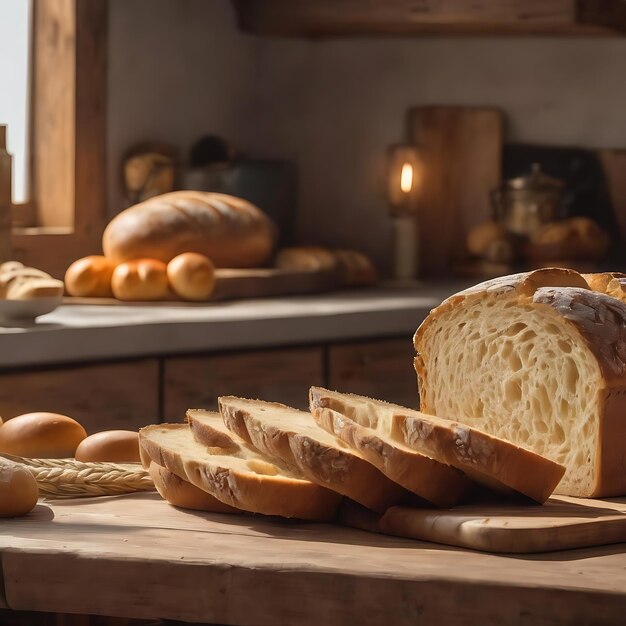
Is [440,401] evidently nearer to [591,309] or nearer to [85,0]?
[591,309]

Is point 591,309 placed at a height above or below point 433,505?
above

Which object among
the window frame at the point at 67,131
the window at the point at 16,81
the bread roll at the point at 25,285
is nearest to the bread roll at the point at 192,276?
the bread roll at the point at 25,285

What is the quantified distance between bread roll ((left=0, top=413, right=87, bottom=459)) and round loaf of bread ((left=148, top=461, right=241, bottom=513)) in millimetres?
231

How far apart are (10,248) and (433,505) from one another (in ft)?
7.00

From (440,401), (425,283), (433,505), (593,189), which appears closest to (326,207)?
(425,283)

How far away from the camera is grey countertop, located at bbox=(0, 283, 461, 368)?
2.59m

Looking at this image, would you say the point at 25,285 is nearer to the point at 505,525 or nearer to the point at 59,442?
the point at 59,442

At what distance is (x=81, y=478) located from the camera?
4.57 feet

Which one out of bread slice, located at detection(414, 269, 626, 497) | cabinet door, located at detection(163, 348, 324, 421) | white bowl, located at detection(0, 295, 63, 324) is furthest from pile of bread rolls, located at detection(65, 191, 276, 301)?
bread slice, located at detection(414, 269, 626, 497)

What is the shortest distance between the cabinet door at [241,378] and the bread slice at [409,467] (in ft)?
5.02

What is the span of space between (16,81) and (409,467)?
260cm

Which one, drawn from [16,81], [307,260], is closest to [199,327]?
[307,260]

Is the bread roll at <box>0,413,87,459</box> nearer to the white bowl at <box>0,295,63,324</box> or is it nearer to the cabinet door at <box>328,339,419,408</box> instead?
the white bowl at <box>0,295,63,324</box>

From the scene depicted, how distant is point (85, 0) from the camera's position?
11.5ft
